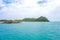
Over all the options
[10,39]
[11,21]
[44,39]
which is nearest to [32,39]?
[44,39]

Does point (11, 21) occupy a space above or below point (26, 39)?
above

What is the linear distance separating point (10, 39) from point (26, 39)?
5.47 ft

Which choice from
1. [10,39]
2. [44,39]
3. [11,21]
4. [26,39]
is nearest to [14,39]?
[10,39]

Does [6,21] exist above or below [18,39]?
above

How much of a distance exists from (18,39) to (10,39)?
0.84 metres

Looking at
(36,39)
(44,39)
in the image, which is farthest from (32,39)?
(44,39)

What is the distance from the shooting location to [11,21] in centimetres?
4384

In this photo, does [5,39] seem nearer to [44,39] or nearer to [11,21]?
[44,39]

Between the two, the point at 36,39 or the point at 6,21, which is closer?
the point at 36,39

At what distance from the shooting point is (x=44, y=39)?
34.3 ft

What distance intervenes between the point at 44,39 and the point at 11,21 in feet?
113

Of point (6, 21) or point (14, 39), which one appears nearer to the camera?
point (14, 39)

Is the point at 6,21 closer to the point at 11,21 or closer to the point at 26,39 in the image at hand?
the point at 11,21

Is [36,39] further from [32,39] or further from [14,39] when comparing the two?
[14,39]
